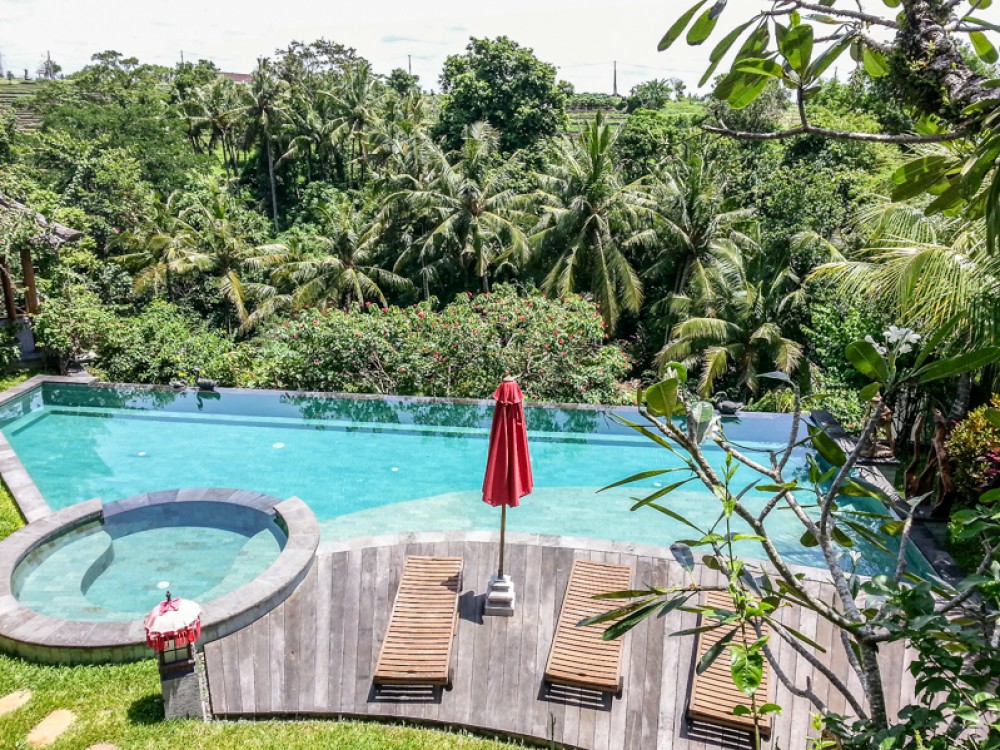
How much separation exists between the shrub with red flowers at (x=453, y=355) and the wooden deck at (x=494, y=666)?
7641 mm

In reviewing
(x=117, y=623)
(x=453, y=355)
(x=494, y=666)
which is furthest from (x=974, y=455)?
(x=117, y=623)

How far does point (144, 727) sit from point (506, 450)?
3.80 metres

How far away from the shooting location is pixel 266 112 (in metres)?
39.1

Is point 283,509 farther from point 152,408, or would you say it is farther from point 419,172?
point 419,172

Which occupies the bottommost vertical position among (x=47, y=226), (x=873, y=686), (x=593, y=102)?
(x=873, y=686)

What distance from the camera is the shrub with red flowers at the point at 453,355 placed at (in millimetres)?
14836

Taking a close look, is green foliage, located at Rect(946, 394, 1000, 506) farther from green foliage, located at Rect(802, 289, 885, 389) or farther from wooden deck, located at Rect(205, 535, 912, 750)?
wooden deck, located at Rect(205, 535, 912, 750)

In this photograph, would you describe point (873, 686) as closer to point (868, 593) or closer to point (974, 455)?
point (868, 593)

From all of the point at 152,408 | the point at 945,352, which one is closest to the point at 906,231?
Result: the point at 945,352

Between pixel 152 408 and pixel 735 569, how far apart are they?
14.2m

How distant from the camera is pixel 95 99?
4156 centimetres

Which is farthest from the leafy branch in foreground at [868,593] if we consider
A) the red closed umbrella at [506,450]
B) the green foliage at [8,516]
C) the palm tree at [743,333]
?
the palm tree at [743,333]

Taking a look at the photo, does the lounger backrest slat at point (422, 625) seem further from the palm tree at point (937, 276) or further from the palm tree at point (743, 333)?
the palm tree at point (743, 333)

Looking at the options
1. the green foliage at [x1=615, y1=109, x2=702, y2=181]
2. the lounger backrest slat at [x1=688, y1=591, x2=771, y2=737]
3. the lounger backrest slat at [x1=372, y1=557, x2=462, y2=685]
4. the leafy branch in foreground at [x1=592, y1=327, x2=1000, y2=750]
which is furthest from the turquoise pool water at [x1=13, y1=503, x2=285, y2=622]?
the green foliage at [x1=615, y1=109, x2=702, y2=181]
